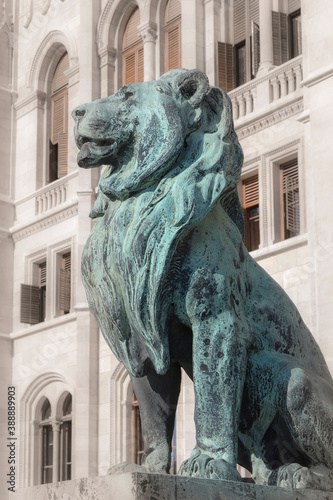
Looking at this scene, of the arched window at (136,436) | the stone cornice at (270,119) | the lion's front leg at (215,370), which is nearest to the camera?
the lion's front leg at (215,370)

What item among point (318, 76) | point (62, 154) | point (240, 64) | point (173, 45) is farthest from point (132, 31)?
point (318, 76)

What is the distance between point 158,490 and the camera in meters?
2.81

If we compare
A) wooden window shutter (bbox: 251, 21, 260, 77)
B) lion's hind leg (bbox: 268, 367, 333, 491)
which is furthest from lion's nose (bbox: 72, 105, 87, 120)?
wooden window shutter (bbox: 251, 21, 260, 77)

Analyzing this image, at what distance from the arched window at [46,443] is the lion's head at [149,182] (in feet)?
62.8

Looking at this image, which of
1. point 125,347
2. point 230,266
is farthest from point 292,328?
point 125,347

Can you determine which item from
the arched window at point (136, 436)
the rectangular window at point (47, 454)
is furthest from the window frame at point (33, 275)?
the arched window at point (136, 436)

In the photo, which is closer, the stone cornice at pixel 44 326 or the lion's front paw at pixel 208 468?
the lion's front paw at pixel 208 468

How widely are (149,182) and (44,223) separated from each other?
65.2 feet

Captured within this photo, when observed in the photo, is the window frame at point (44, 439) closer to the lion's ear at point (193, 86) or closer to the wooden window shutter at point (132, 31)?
the wooden window shutter at point (132, 31)

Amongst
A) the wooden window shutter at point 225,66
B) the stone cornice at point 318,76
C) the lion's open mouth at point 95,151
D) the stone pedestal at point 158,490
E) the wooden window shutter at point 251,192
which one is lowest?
the stone pedestal at point 158,490

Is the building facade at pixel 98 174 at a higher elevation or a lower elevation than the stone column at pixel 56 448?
higher

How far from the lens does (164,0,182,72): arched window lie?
68.0 feet

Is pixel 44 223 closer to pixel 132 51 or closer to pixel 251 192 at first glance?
pixel 132 51

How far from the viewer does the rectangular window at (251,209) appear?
58.3ft
